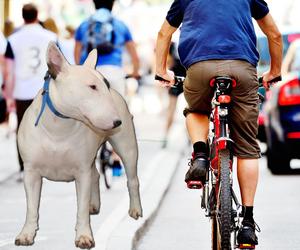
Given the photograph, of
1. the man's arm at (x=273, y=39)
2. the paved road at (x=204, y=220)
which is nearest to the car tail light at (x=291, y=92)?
the paved road at (x=204, y=220)

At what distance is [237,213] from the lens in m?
7.70

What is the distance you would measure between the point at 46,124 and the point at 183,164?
11.5 meters

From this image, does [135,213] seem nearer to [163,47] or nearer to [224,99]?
Answer: [163,47]

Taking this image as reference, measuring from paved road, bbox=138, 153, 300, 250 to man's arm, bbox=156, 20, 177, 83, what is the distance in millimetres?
1888

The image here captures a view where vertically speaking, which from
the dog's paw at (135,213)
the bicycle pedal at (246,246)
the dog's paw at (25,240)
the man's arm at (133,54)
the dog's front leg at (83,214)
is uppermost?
the bicycle pedal at (246,246)

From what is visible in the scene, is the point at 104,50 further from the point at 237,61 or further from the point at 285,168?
the point at 237,61

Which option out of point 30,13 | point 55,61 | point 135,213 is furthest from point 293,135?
point 55,61

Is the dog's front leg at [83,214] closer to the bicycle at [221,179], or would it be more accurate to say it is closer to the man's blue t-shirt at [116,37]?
the bicycle at [221,179]

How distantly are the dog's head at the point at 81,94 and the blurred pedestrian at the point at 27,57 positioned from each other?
241 inches

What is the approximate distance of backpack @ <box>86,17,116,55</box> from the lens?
13.7m

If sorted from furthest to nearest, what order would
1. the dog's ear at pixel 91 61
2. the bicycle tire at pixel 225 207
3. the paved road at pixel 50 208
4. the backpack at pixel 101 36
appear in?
the backpack at pixel 101 36, the paved road at pixel 50 208, the dog's ear at pixel 91 61, the bicycle tire at pixel 225 207

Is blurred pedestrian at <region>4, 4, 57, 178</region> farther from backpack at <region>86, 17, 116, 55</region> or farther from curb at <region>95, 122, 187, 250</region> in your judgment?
curb at <region>95, 122, 187, 250</region>

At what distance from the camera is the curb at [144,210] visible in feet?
31.5

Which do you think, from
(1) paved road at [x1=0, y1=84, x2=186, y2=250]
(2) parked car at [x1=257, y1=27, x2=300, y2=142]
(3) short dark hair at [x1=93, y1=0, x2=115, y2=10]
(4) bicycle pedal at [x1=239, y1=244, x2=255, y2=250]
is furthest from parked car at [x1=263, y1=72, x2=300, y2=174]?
(4) bicycle pedal at [x1=239, y1=244, x2=255, y2=250]
